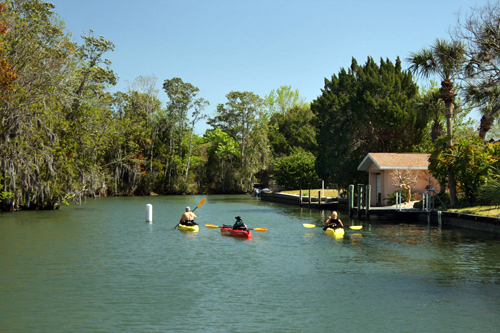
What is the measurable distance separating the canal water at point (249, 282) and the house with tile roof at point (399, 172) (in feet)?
38.5

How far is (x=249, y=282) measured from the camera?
15.8 metres

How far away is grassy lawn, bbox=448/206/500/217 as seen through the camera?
28734 mm

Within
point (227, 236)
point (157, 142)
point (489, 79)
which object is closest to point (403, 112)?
point (489, 79)

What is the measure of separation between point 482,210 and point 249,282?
19.4 meters

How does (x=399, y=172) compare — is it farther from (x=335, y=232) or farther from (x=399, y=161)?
(x=335, y=232)

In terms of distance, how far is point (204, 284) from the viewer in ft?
50.8

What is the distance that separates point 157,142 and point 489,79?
57.5 meters

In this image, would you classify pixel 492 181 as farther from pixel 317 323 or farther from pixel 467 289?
pixel 317 323

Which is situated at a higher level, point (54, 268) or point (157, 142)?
point (157, 142)

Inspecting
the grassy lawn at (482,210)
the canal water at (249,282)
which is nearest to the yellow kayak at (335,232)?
the canal water at (249,282)

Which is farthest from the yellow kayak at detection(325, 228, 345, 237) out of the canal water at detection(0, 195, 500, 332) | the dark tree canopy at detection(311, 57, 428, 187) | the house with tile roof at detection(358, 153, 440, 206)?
the dark tree canopy at detection(311, 57, 428, 187)

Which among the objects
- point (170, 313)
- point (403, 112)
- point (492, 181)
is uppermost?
point (403, 112)

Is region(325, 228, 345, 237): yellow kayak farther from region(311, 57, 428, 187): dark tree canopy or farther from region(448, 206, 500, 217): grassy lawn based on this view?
region(311, 57, 428, 187): dark tree canopy

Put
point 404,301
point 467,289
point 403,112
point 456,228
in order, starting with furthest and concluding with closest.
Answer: point 403,112
point 456,228
point 467,289
point 404,301
